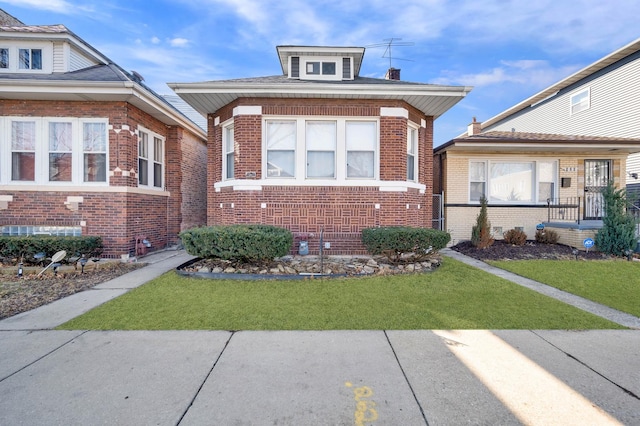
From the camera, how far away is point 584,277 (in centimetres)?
651

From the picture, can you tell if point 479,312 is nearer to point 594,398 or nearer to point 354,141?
point 594,398

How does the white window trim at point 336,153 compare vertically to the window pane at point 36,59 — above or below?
below

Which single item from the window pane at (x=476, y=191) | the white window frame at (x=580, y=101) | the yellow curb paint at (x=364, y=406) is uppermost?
the white window frame at (x=580, y=101)

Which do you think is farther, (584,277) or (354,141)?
(354,141)

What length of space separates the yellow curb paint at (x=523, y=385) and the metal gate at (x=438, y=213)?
7759 millimetres

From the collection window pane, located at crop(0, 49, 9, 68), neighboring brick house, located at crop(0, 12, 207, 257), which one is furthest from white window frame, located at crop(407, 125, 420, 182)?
window pane, located at crop(0, 49, 9, 68)

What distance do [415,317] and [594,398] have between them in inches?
76.4

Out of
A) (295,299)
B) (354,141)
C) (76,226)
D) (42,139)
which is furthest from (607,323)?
(42,139)

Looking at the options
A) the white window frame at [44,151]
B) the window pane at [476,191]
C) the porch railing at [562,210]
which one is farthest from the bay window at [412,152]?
the white window frame at [44,151]

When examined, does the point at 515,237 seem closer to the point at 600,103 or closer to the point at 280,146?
the point at 280,146

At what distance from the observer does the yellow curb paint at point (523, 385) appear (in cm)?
227

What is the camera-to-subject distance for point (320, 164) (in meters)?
8.12

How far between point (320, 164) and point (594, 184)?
36.8 feet

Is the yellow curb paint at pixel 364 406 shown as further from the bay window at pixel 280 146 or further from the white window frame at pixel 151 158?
the white window frame at pixel 151 158
